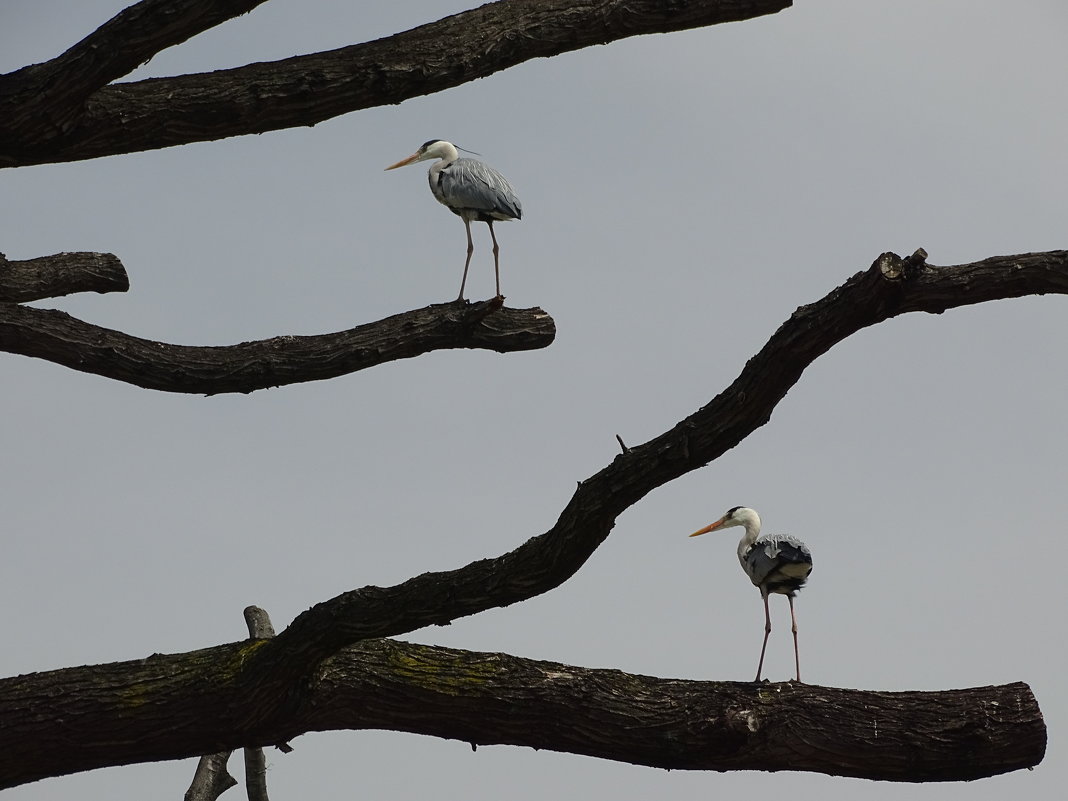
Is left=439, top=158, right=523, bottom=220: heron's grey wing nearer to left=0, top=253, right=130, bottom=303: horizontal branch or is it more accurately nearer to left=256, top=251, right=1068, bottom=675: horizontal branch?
left=0, top=253, right=130, bottom=303: horizontal branch

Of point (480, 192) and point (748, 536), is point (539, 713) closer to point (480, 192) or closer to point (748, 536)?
point (748, 536)

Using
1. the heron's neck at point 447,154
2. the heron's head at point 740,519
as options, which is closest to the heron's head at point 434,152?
the heron's neck at point 447,154

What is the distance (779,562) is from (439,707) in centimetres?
357

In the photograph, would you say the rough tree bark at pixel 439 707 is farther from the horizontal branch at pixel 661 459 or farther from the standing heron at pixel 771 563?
the standing heron at pixel 771 563

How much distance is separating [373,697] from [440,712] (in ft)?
0.93

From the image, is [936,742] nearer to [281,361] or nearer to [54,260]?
[281,361]

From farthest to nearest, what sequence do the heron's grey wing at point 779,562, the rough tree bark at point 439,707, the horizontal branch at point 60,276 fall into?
the heron's grey wing at point 779,562 < the horizontal branch at point 60,276 < the rough tree bark at point 439,707

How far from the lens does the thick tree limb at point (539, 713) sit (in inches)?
240

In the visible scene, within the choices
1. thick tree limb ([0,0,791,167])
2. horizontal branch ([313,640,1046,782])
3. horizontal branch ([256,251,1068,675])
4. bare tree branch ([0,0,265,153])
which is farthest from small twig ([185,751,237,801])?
bare tree branch ([0,0,265,153])

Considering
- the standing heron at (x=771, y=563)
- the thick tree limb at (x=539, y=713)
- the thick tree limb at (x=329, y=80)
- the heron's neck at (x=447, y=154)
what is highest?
the heron's neck at (x=447, y=154)

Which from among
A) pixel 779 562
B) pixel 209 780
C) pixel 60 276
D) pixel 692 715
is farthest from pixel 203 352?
pixel 779 562

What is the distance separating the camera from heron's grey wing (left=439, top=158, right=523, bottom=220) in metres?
10.6

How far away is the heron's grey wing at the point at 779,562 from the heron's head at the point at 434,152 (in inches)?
151

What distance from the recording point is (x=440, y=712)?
20.4 feet
